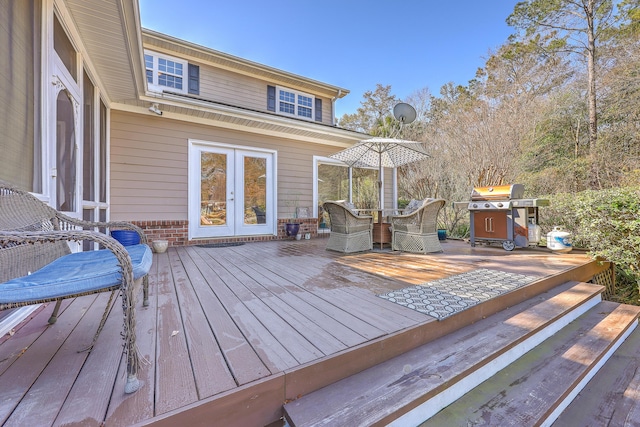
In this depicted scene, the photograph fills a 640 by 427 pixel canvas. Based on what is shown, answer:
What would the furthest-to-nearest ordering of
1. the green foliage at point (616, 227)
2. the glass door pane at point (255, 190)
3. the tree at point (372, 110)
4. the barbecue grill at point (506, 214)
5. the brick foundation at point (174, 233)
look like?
the tree at point (372, 110) → the glass door pane at point (255, 190) → the brick foundation at point (174, 233) → the barbecue grill at point (506, 214) → the green foliage at point (616, 227)

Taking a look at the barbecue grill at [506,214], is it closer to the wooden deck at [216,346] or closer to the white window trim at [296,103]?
the wooden deck at [216,346]

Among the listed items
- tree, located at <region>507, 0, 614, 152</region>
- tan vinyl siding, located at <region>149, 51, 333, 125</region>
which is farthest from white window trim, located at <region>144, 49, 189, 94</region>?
tree, located at <region>507, 0, 614, 152</region>

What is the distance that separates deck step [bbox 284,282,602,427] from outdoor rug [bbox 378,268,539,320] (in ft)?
0.53

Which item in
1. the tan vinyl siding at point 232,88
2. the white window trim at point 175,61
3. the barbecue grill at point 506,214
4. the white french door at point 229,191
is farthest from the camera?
the tan vinyl siding at point 232,88

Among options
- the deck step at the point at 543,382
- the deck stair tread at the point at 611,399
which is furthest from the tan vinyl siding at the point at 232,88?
the deck stair tread at the point at 611,399

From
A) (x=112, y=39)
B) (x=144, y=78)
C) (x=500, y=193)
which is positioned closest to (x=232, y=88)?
(x=144, y=78)

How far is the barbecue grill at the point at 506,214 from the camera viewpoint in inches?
174

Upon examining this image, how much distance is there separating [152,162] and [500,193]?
6.14m

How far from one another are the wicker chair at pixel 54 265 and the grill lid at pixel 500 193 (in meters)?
5.03

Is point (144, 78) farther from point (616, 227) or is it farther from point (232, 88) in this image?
point (616, 227)

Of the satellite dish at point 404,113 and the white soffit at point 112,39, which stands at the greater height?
the satellite dish at point 404,113

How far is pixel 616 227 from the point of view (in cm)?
344

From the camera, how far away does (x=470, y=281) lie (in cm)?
266

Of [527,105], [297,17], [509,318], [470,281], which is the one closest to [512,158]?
[527,105]
